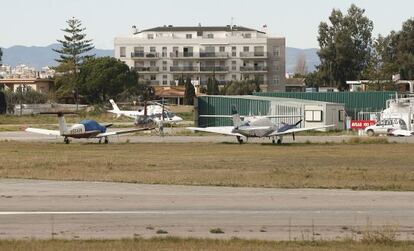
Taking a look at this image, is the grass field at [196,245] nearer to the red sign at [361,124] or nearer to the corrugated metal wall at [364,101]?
the red sign at [361,124]

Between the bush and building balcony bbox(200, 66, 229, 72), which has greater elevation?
building balcony bbox(200, 66, 229, 72)

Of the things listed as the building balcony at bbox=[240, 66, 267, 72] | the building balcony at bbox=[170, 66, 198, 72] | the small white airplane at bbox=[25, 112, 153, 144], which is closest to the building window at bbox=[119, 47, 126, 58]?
the building balcony at bbox=[170, 66, 198, 72]

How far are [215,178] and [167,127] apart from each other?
2087 inches

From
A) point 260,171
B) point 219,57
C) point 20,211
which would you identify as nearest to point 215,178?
point 260,171

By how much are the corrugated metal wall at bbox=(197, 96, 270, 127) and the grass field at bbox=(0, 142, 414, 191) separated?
995 inches

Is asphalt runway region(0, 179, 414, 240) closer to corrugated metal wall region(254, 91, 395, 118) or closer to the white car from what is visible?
the white car

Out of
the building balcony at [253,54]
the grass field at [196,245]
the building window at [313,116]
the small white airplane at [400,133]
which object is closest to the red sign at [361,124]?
the building window at [313,116]

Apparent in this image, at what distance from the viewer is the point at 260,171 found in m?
34.6

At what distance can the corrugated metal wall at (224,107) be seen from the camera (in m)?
81.2

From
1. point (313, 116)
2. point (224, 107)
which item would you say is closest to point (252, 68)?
point (224, 107)

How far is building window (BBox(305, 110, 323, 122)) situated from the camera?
75.0m

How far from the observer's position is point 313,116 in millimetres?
75250

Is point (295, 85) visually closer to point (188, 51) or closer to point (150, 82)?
point (188, 51)

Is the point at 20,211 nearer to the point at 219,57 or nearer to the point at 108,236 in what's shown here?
the point at 108,236
